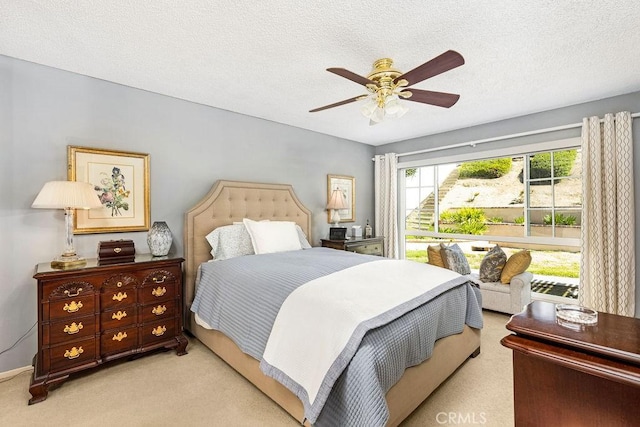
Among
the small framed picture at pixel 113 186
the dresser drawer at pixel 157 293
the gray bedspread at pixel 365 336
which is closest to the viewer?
the gray bedspread at pixel 365 336

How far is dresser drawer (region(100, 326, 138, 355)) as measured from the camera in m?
2.30

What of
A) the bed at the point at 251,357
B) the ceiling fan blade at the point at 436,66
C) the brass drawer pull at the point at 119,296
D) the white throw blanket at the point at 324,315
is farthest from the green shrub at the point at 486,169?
the brass drawer pull at the point at 119,296

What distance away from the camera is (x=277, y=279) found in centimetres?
212

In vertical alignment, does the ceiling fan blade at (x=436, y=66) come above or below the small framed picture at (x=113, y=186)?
above

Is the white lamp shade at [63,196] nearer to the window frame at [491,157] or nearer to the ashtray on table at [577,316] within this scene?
the ashtray on table at [577,316]

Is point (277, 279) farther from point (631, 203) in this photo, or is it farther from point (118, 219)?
point (631, 203)

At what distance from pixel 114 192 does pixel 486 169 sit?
5183 mm

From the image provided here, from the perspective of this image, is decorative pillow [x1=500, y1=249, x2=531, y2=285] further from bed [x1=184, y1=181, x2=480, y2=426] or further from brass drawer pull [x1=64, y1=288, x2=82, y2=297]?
brass drawer pull [x1=64, y1=288, x2=82, y2=297]

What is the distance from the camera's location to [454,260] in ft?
12.2

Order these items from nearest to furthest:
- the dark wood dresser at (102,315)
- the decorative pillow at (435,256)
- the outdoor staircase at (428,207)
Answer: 1. the dark wood dresser at (102,315)
2. the decorative pillow at (435,256)
3. the outdoor staircase at (428,207)

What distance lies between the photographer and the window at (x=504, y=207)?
Result: 368cm

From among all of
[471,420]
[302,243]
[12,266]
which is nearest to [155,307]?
[12,266]

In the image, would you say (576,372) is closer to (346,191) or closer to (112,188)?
(112,188)

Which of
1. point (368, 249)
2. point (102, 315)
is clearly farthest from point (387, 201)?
point (102, 315)
